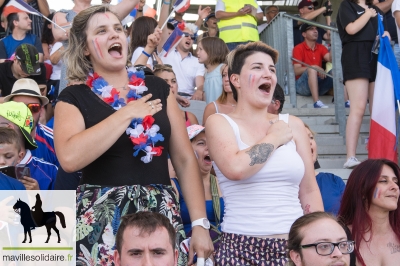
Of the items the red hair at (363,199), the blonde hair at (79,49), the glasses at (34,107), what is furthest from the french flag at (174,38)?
the blonde hair at (79,49)

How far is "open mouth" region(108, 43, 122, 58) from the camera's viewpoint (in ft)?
11.5

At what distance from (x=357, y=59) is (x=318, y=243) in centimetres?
378

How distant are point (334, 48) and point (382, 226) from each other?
13.5ft

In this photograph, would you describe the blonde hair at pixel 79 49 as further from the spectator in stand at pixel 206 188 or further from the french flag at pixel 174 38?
the french flag at pixel 174 38

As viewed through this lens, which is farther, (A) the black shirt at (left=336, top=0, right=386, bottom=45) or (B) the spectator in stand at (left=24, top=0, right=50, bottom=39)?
(B) the spectator in stand at (left=24, top=0, right=50, bottom=39)

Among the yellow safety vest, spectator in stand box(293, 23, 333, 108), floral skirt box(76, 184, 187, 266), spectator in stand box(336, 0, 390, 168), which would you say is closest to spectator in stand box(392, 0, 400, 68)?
spectator in stand box(336, 0, 390, 168)

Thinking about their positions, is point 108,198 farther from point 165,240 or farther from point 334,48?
point 334,48

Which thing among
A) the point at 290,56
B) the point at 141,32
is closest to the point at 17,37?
the point at 141,32

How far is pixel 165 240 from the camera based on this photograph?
9.64 feet

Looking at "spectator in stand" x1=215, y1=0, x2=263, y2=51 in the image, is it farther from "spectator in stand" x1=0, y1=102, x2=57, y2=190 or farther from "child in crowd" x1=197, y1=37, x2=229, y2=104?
"spectator in stand" x1=0, y1=102, x2=57, y2=190

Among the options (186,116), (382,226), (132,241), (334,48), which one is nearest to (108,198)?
(132,241)

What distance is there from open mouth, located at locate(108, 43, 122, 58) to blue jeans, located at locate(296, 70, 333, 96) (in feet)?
18.6

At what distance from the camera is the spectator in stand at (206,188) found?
4.47 m

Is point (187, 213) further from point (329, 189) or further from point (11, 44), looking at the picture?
point (11, 44)
